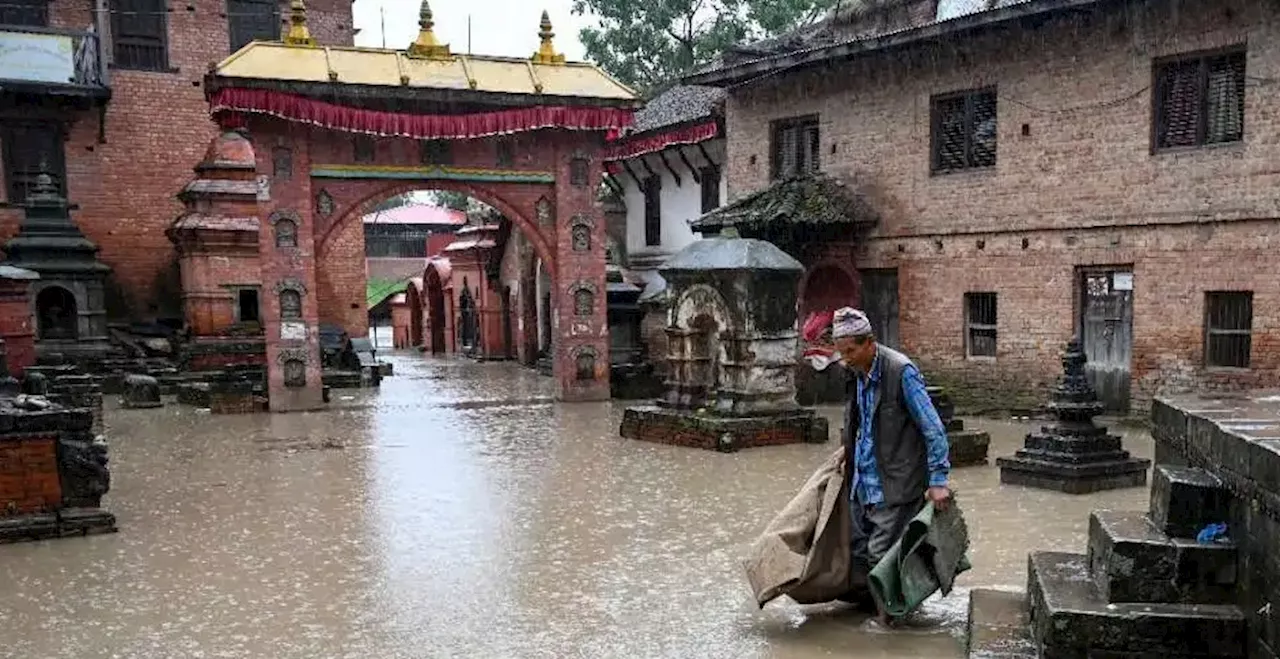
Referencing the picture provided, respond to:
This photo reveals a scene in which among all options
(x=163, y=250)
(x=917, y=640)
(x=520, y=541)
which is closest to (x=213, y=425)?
(x=520, y=541)

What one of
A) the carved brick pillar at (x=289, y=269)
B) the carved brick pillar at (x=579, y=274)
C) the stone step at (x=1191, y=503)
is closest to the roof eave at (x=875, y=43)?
the carved brick pillar at (x=579, y=274)

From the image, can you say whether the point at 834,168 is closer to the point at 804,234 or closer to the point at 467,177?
the point at 804,234

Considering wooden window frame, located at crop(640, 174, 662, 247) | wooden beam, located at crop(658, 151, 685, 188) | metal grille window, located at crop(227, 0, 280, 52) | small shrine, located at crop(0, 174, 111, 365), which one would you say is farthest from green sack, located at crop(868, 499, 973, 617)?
metal grille window, located at crop(227, 0, 280, 52)

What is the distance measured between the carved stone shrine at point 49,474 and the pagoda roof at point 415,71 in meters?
9.21

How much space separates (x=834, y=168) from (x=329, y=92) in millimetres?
8851

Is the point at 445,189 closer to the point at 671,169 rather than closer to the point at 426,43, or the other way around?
the point at 426,43

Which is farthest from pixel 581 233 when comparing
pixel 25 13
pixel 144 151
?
pixel 25 13

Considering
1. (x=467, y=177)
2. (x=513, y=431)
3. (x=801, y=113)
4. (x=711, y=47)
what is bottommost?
(x=513, y=431)

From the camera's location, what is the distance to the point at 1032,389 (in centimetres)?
1536

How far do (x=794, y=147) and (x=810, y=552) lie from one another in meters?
14.5

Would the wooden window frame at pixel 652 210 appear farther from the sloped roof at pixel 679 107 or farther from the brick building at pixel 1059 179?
the brick building at pixel 1059 179

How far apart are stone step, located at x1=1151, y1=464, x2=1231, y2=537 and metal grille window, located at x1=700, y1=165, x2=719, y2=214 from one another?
18325 millimetres

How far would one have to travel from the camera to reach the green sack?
5.29 meters

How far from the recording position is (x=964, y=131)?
1620 centimetres
